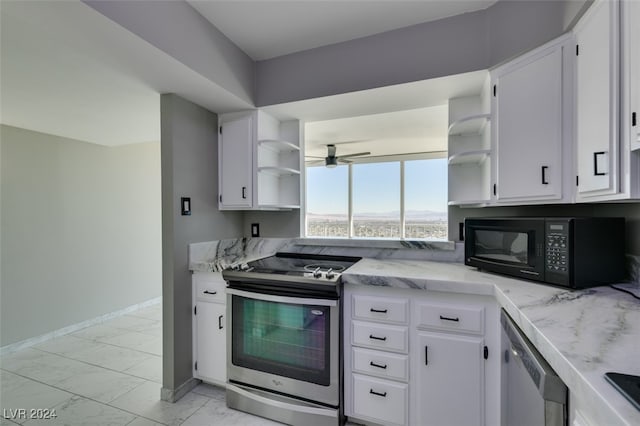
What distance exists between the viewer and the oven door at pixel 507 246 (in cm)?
134

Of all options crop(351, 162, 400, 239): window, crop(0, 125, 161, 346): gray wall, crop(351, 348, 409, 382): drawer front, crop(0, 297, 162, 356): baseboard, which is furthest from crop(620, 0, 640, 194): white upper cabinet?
crop(351, 162, 400, 239): window

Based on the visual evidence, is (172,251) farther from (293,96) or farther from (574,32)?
(574,32)

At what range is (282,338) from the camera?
1767mm

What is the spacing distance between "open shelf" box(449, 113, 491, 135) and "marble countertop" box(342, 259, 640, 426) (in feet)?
3.14

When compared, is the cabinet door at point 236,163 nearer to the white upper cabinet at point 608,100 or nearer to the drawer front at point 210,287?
the drawer front at point 210,287

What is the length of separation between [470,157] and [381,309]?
3.91 ft

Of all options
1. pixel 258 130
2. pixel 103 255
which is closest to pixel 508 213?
pixel 258 130

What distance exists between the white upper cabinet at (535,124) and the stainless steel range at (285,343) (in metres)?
1.17

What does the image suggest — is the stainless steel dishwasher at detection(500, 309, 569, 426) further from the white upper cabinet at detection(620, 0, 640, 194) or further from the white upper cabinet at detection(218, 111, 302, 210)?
the white upper cabinet at detection(218, 111, 302, 210)

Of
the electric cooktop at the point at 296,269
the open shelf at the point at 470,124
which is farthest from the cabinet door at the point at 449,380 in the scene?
the open shelf at the point at 470,124

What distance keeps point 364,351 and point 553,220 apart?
46.7 inches

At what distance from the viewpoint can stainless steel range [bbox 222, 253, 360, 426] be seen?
1.63 meters

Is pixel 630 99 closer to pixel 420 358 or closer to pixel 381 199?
pixel 420 358

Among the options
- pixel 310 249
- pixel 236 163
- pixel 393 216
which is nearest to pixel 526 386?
pixel 310 249
